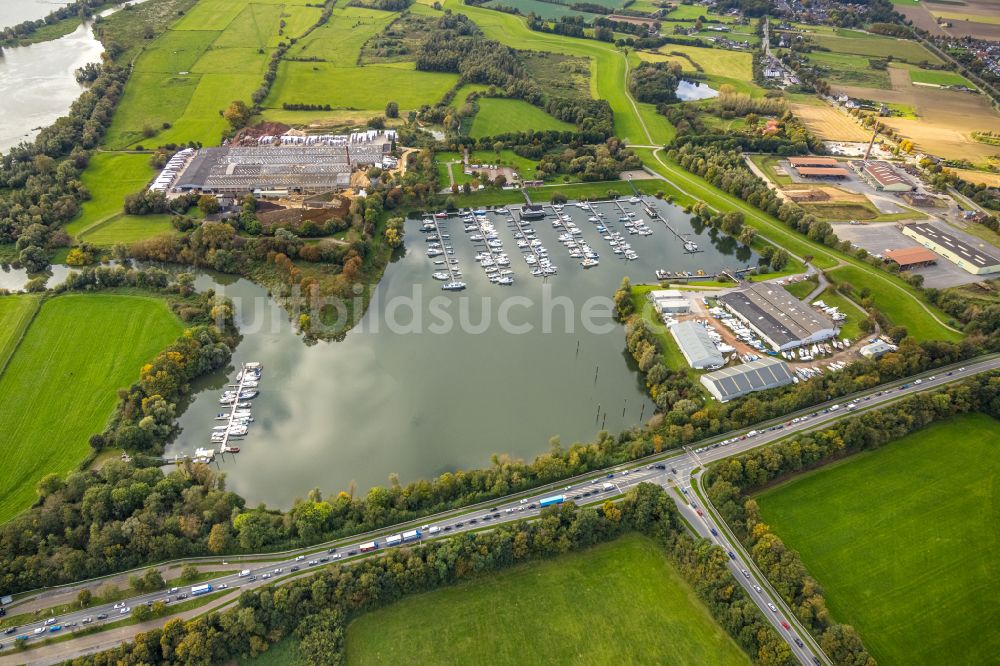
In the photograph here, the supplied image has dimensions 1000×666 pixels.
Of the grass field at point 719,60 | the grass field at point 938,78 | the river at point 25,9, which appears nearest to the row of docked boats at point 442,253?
the grass field at point 719,60

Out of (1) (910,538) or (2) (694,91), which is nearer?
(1) (910,538)

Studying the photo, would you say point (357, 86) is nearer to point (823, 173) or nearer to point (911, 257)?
point (823, 173)

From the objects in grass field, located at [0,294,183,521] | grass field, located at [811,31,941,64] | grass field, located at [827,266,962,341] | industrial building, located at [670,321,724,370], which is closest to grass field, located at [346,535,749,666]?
industrial building, located at [670,321,724,370]

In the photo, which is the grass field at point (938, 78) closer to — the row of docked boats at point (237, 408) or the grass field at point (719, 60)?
the grass field at point (719, 60)

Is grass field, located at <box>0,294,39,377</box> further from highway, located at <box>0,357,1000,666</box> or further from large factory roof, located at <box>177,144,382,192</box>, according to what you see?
highway, located at <box>0,357,1000,666</box>

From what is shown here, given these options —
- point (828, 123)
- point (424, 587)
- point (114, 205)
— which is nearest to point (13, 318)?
point (114, 205)

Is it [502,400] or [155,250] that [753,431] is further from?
[155,250]

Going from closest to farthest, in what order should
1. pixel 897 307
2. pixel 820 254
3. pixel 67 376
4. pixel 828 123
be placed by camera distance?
pixel 67 376 → pixel 897 307 → pixel 820 254 → pixel 828 123
